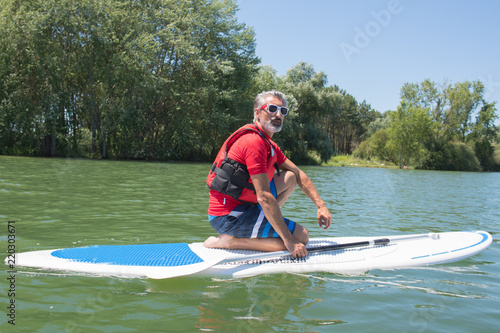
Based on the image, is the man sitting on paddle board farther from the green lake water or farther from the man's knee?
the green lake water

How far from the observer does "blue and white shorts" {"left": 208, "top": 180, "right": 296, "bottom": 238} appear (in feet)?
Result: 13.8

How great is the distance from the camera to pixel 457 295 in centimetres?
381

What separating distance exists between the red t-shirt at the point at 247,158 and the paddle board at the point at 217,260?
0.48m

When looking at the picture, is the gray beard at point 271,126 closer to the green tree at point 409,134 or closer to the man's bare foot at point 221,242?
the man's bare foot at point 221,242

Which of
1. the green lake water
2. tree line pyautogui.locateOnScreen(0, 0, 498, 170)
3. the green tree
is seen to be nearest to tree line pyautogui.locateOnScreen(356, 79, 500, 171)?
the green tree

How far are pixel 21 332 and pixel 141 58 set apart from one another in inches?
1147

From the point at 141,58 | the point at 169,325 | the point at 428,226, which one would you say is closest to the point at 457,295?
the point at 169,325

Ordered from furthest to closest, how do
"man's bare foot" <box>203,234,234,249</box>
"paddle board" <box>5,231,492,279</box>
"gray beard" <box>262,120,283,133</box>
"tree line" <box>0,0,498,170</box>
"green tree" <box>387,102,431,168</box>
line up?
"green tree" <box>387,102,431,168</box>, "tree line" <box>0,0,498,170</box>, "man's bare foot" <box>203,234,234,249</box>, "gray beard" <box>262,120,283,133</box>, "paddle board" <box>5,231,492,279</box>

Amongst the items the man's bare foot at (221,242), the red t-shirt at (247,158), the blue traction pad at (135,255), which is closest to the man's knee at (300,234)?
the red t-shirt at (247,158)

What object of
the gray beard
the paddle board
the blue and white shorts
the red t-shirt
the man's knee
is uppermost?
the gray beard

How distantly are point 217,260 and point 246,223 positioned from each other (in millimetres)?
503

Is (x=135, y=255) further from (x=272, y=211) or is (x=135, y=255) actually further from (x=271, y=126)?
(x=271, y=126)

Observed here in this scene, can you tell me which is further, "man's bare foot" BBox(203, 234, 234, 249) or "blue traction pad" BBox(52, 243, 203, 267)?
"man's bare foot" BBox(203, 234, 234, 249)

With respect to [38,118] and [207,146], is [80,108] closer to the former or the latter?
[38,118]
